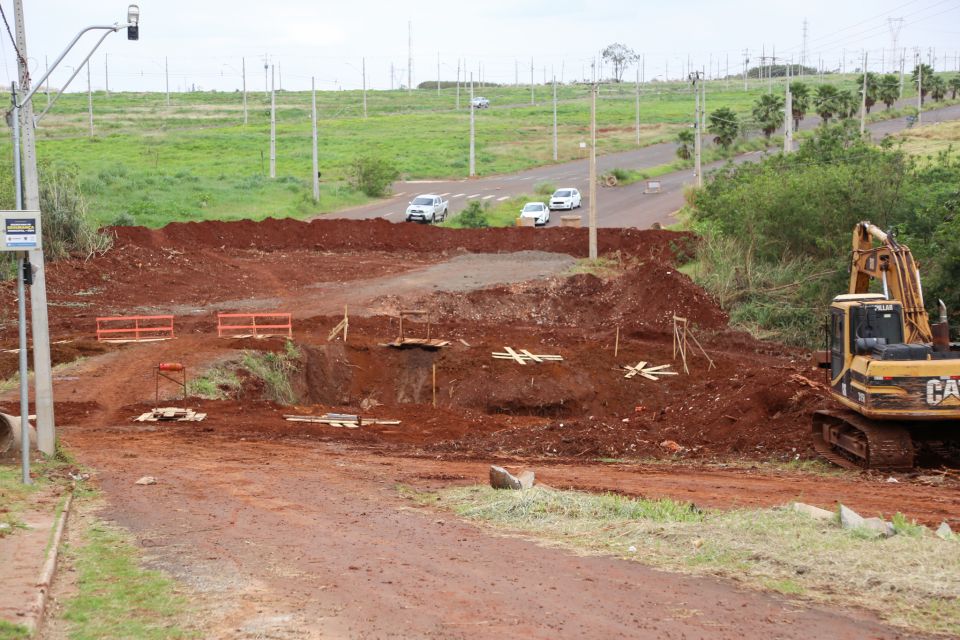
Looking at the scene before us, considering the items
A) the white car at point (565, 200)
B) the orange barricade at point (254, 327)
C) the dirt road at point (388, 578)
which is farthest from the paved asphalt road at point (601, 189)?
the dirt road at point (388, 578)

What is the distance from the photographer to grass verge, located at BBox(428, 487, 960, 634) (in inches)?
361

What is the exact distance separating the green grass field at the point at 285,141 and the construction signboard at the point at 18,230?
33.6 metres

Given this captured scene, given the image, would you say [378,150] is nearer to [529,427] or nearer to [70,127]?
[70,127]

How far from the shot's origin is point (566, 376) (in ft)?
94.7

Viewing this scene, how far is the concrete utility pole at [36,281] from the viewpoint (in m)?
15.8

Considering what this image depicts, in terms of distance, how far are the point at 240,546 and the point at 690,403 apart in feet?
44.9

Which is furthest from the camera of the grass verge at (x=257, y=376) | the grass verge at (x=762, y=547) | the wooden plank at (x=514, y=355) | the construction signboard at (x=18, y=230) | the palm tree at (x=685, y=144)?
the palm tree at (x=685, y=144)

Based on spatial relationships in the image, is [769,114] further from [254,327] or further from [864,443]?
[864,443]

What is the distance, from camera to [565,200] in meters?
66.8

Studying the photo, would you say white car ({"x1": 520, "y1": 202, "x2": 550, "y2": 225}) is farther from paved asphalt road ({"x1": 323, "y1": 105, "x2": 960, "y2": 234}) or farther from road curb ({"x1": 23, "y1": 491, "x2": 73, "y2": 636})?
road curb ({"x1": 23, "y1": 491, "x2": 73, "y2": 636})

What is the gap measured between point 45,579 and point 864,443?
12.9m

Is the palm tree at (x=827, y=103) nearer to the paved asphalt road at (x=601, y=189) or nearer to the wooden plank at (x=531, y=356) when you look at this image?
the paved asphalt road at (x=601, y=189)

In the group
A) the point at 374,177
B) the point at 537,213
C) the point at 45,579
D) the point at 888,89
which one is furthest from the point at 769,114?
the point at 45,579

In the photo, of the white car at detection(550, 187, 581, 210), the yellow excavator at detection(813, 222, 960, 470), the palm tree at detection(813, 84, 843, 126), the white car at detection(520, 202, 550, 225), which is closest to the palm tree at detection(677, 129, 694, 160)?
the palm tree at detection(813, 84, 843, 126)
